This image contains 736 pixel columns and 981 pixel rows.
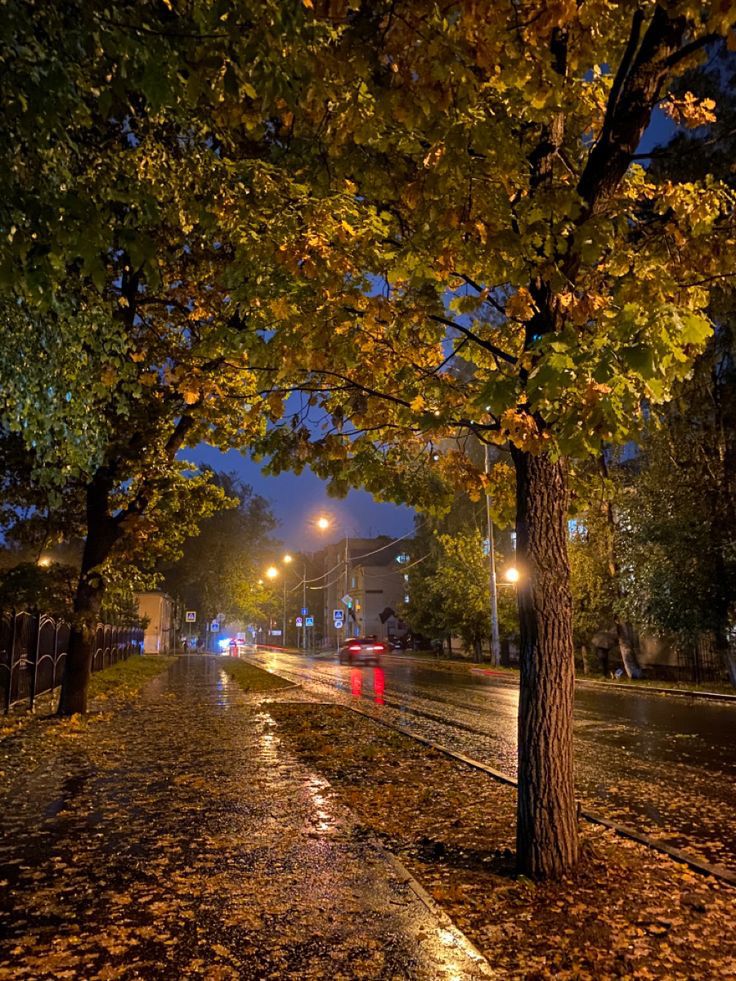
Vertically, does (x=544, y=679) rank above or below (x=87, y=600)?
below

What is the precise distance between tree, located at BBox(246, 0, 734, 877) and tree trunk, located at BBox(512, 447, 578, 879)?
0.05ft

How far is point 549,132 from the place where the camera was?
5738 mm

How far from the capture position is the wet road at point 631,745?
727cm

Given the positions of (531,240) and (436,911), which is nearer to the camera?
(436,911)

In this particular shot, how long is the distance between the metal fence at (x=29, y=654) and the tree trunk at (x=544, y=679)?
10943 millimetres

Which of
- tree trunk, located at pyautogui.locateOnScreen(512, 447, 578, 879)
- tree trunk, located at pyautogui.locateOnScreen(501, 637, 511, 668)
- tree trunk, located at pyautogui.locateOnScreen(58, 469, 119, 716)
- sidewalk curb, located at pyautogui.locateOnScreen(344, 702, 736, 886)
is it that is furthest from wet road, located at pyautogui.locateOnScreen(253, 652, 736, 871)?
tree trunk, located at pyautogui.locateOnScreen(501, 637, 511, 668)

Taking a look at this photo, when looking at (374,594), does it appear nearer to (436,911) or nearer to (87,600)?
(87,600)

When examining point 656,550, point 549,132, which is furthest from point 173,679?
point 549,132

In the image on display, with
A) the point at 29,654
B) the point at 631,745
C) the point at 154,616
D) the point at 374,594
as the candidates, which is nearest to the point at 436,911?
the point at 631,745

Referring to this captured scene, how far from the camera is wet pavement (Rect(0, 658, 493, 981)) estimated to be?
384 cm

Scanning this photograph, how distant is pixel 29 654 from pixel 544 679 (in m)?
13.2

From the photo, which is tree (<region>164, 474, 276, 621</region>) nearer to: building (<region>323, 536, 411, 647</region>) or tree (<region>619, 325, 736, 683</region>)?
building (<region>323, 536, 411, 647</region>)

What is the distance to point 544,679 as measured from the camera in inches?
213

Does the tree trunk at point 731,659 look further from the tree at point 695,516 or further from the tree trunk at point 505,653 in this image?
the tree trunk at point 505,653
